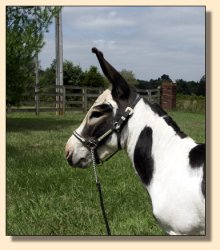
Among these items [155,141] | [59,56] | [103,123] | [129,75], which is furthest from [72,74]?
[155,141]

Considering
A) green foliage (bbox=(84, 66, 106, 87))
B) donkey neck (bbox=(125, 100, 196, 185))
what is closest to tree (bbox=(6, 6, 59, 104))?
green foliage (bbox=(84, 66, 106, 87))

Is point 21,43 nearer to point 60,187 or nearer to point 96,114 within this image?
point 96,114

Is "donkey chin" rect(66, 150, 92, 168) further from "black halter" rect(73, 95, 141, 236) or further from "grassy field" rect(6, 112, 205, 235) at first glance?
"grassy field" rect(6, 112, 205, 235)

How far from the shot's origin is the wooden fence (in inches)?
96.0

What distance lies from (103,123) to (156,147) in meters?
0.25

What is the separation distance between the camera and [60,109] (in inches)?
104

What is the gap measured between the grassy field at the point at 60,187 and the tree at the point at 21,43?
0.18m

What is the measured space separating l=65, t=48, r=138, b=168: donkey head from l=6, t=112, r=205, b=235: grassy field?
1.67ft

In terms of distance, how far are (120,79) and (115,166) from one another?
5.22 ft

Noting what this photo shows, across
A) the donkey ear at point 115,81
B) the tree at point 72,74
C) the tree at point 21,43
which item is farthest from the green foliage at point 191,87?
the tree at point 21,43

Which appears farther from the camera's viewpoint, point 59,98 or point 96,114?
point 59,98

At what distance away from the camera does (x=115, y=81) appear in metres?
1.92

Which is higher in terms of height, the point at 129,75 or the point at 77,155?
the point at 129,75
